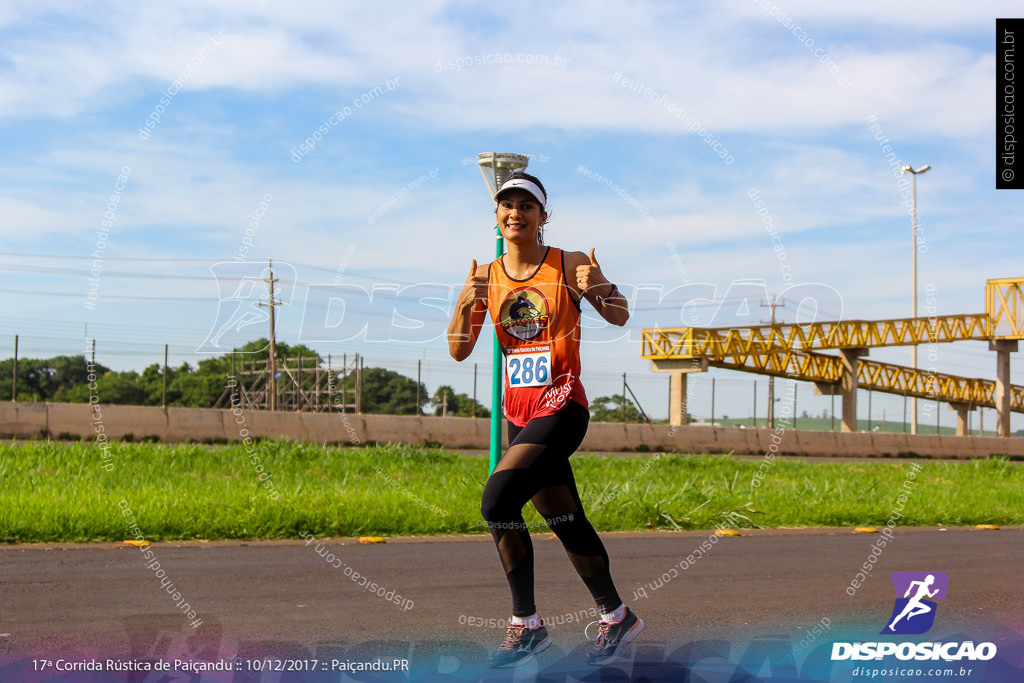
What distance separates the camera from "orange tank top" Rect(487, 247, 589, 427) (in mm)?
4203

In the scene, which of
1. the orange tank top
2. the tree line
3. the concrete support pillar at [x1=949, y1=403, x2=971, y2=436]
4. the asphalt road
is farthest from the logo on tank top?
the concrete support pillar at [x1=949, y1=403, x2=971, y2=436]

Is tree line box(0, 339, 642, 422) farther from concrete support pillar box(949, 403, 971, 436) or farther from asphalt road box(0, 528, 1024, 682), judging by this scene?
concrete support pillar box(949, 403, 971, 436)

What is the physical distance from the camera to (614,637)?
172 inches

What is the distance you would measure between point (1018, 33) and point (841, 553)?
4889mm

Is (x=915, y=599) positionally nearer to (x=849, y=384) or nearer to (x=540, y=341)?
(x=540, y=341)

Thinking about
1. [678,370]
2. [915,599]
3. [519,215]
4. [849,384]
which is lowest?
[915,599]

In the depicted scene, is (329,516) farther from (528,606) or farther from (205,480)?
(528,606)

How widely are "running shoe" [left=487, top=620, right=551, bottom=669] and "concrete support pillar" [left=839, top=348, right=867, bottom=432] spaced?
40.0 metres

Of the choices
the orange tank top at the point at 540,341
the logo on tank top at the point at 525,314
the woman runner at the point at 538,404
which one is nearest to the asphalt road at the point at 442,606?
the woman runner at the point at 538,404

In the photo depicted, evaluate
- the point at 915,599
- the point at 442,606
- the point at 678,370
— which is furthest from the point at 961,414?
the point at 442,606

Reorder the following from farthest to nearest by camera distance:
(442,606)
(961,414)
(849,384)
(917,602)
→ (961,414)
(849,384)
(917,602)
(442,606)

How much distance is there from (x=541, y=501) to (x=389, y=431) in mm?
18107

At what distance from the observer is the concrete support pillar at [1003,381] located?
139 ft

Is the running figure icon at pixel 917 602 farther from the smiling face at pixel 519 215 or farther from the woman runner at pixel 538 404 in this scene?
the smiling face at pixel 519 215
